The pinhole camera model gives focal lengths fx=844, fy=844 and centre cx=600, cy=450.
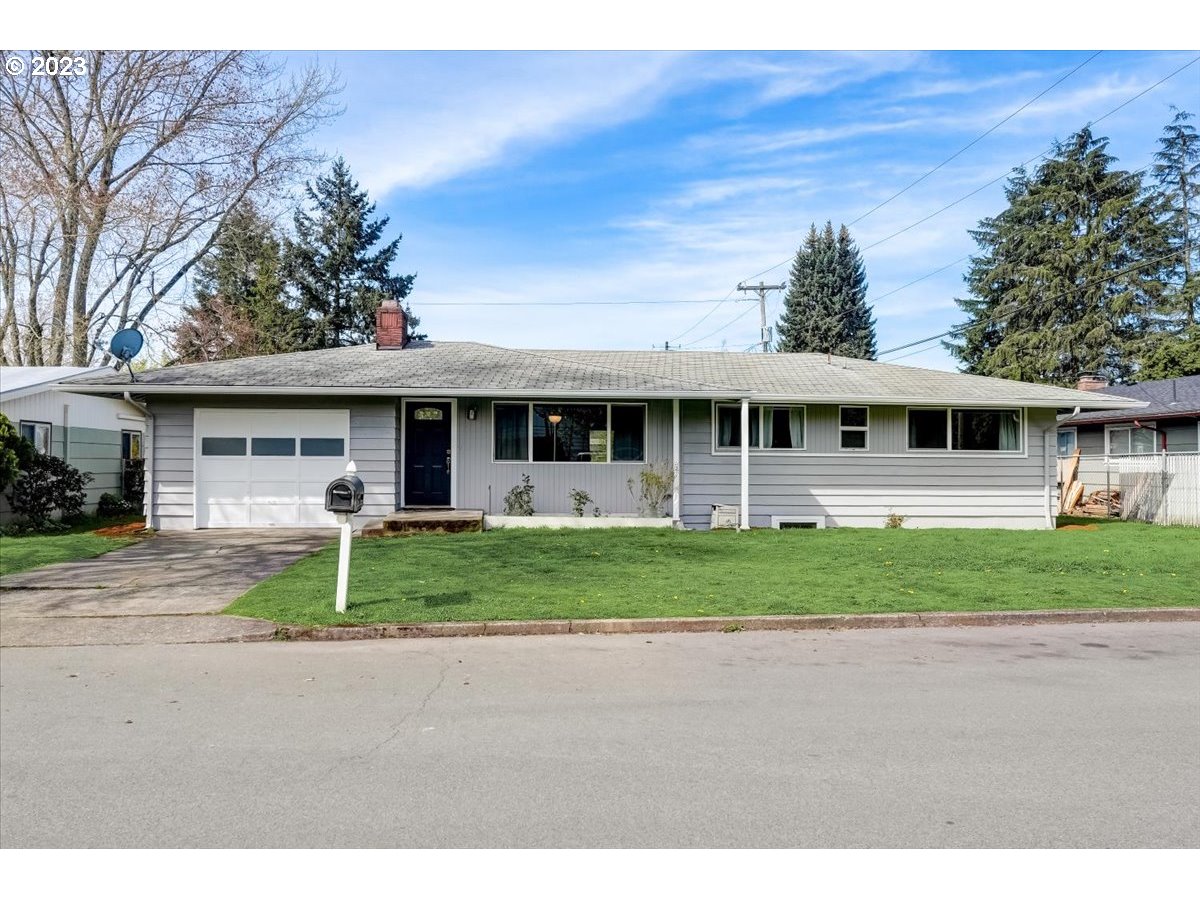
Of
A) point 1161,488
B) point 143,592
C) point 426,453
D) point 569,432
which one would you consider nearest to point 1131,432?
point 1161,488

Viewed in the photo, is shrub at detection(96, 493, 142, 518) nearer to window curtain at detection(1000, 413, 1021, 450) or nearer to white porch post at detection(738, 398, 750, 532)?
white porch post at detection(738, 398, 750, 532)

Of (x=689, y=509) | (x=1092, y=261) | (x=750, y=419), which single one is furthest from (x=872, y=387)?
(x=1092, y=261)

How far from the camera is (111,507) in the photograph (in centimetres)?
1975

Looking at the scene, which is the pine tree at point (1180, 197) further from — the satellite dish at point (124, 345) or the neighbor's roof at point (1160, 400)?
the satellite dish at point (124, 345)

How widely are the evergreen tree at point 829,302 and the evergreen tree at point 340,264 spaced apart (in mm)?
25791

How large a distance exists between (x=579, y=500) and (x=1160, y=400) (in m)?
18.5

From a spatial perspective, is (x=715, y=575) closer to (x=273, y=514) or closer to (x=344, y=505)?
(x=344, y=505)

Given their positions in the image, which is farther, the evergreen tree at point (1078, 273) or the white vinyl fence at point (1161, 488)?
the evergreen tree at point (1078, 273)

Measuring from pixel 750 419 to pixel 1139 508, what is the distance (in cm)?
1041

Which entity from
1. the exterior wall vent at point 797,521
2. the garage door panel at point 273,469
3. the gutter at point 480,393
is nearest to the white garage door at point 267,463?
the garage door panel at point 273,469

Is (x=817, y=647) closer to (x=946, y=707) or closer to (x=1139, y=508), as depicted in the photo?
(x=946, y=707)

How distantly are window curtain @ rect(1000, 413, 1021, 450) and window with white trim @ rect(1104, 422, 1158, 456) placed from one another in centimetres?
804

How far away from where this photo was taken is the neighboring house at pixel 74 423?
17266mm

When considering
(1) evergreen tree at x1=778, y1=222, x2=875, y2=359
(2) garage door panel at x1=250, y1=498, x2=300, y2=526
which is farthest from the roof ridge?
(1) evergreen tree at x1=778, y1=222, x2=875, y2=359
